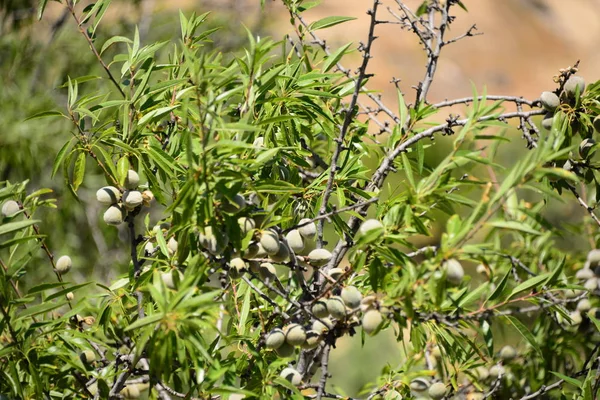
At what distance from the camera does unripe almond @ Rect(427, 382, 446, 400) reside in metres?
1.03

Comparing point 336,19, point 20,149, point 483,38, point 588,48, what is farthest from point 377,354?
point 588,48

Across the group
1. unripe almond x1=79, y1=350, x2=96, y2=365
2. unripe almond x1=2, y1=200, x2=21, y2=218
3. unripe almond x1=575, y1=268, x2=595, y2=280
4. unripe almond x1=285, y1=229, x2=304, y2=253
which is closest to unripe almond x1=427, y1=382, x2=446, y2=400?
unripe almond x1=285, y1=229, x2=304, y2=253

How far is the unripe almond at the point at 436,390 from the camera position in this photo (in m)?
1.03

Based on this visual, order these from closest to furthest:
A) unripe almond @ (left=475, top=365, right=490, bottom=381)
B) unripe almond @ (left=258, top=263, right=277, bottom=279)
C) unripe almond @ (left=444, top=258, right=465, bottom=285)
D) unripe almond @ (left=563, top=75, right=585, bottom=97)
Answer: unripe almond @ (left=444, top=258, right=465, bottom=285) → unripe almond @ (left=258, top=263, right=277, bottom=279) → unripe almond @ (left=563, top=75, right=585, bottom=97) → unripe almond @ (left=475, top=365, right=490, bottom=381)

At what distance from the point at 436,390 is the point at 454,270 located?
0.44m

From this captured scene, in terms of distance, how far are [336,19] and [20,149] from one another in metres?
2.10

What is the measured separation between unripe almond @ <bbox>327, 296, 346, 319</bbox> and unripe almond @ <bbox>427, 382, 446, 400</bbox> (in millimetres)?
326

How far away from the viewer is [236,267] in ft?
2.70

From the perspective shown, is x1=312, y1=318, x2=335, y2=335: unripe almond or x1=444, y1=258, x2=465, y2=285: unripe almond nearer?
x1=444, y1=258, x2=465, y2=285: unripe almond

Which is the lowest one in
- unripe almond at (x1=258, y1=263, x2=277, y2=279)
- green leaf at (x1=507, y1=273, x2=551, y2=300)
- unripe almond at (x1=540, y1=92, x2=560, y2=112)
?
green leaf at (x1=507, y1=273, x2=551, y2=300)

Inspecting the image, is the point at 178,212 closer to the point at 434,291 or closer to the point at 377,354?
the point at 434,291

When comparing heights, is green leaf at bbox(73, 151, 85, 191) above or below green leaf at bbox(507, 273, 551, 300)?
above

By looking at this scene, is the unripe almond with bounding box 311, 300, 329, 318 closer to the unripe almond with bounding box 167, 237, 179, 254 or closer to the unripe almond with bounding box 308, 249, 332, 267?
the unripe almond with bounding box 308, 249, 332, 267

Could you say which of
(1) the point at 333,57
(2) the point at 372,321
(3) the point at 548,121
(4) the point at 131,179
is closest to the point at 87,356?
(4) the point at 131,179
